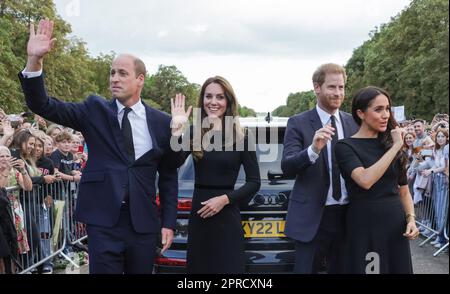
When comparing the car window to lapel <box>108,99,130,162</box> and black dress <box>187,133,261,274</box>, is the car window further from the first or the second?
lapel <box>108,99,130,162</box>

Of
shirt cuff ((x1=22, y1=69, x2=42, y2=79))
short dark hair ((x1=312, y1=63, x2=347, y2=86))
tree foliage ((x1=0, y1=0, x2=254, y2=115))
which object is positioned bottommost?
shirt cuff ((x1=22, y1=69, x2=42, y2=79))

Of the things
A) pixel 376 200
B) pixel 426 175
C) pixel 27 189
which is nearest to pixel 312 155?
pixel 376 200

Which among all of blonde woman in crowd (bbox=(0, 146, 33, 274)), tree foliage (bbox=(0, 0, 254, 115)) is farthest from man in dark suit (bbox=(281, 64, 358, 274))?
A: tree foliage (bbox=(0, 0, 254, 115))

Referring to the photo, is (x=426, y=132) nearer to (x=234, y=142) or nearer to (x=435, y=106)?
(x=234, y=142)

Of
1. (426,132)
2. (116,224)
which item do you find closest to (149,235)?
(116,224)

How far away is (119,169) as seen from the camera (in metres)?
3.55

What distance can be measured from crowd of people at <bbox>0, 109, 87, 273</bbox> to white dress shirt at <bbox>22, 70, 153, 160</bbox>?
250cm

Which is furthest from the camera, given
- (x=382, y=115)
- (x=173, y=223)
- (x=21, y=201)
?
(x=21, y=201)

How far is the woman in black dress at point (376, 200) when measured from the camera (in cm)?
351

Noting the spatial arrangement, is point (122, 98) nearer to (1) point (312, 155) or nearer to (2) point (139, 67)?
(2) point (139, 67)

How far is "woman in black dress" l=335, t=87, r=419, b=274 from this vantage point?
3508 millimetres

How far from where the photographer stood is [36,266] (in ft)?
22.4
